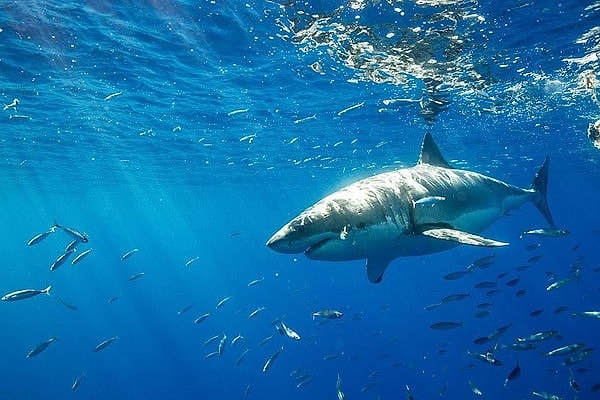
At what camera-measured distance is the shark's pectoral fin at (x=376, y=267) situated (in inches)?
260

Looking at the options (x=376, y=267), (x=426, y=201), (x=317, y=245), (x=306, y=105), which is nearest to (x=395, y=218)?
(x=426, y=201)

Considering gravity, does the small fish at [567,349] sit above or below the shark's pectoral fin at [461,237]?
below

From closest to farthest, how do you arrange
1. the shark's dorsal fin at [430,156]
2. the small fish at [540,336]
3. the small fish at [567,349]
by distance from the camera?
the small fish at [567,349], the shark's dorsal fin at [430,156], the small fish at [540,336]

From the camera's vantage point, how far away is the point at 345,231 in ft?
15.7

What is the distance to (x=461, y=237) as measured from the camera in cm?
469

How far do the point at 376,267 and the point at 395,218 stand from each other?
1.54 meters

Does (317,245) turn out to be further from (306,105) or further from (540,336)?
(306,105)

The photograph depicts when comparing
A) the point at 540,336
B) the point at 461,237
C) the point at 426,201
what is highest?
the point at 426,201

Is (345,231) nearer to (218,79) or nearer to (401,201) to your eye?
(401,201)

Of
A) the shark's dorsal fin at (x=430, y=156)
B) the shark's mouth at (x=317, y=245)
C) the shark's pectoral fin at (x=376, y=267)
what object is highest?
the shark's dorsal fin at (x=430, y=156)

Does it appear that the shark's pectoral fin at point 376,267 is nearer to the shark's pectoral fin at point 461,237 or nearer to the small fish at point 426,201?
the small fish at point 426,201

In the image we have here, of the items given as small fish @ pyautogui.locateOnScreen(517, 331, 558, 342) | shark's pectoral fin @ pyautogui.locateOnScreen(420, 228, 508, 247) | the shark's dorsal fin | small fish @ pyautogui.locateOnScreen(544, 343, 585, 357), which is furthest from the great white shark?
small fish @ pyautogui.locateOnScreen(544, 343, 585, 357)

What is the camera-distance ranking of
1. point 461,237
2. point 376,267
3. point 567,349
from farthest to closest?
point 567,349
point 376,267
point 461,237

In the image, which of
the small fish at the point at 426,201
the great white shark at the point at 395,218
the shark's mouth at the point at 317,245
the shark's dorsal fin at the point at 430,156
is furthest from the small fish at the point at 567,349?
the shark's mouth at the point at 317,245
